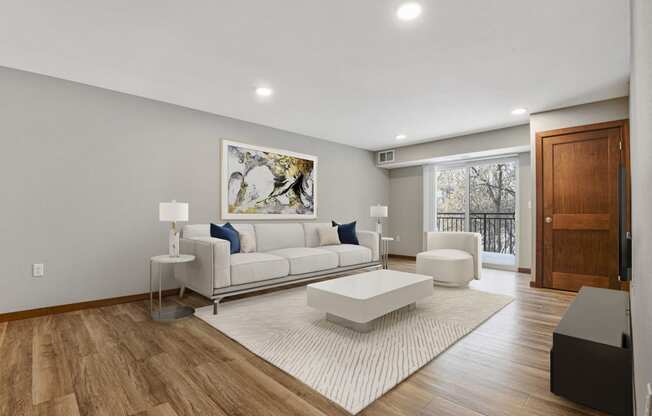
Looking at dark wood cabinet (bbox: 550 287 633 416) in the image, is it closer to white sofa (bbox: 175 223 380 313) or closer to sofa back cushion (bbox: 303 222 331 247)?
white sofa (bbox: 175 223 380 313)

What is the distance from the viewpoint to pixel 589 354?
154cm

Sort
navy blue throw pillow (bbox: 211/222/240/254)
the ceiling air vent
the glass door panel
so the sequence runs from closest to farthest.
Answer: navy blue throw pillow (bbox: 211/222/240/254) < the glass door panel < the ceiling air vent

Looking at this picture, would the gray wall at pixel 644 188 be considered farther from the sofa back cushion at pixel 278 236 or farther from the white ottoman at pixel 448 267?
the sofa back cushion at pixel 278 236

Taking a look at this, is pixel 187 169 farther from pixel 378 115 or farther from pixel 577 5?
pixel 577 5

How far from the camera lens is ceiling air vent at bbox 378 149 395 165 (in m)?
6.40

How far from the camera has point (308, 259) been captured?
3854 mm

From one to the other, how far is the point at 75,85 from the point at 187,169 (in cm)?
135

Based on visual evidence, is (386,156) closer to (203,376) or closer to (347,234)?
(347,234)

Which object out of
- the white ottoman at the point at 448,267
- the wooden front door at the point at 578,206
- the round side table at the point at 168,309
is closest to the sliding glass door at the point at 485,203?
the wooden front door at the point at 578,206

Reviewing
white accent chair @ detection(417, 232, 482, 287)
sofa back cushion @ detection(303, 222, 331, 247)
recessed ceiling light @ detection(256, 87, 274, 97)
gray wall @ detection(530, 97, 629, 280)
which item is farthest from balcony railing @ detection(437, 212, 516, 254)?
recessed ceiling light @ detection(256, 87, 274, 97)

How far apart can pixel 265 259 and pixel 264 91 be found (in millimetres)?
1858

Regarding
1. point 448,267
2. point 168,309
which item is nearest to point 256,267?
point 168,309

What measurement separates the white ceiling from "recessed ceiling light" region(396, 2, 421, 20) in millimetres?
45

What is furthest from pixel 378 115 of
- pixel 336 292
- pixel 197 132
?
pixel 336 292
